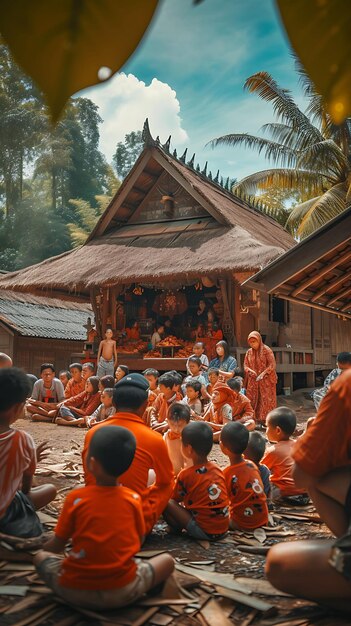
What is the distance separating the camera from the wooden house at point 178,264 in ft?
34.7

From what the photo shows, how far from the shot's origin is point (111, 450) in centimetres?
234

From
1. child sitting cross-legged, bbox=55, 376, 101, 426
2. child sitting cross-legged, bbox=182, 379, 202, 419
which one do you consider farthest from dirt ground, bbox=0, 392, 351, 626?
child sitting cross-legged, bbox=55, 376, 101, 426

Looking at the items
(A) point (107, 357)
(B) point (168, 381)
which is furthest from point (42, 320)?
(B) point (168, 381)

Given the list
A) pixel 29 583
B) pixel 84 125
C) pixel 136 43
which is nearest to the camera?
pixel 136 43

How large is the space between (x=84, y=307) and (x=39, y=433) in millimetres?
13511

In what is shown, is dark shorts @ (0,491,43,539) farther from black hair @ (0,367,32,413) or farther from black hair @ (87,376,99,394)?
black hair @ (87,376,99,394)

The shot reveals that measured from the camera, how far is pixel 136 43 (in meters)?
0.39

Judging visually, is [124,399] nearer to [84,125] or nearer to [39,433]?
[84,125]

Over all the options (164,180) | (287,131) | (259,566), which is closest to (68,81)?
(259,566)

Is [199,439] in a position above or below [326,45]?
below

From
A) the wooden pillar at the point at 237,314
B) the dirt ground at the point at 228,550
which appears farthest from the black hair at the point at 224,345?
the dirt ground at the point at 228,550

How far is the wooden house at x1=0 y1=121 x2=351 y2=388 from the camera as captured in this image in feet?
34.7

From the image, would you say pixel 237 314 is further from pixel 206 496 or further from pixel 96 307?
pixel 206 496

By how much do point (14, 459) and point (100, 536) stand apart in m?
0.91
